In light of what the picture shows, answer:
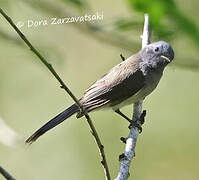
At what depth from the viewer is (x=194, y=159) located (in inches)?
286

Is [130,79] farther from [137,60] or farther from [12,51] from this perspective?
[12,51]

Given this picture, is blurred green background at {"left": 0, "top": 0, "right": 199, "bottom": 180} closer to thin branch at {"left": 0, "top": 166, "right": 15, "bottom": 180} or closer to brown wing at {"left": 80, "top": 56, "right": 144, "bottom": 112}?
brown wing at {"left": 80, "top": 56, "right": 144, "bottom": 112}

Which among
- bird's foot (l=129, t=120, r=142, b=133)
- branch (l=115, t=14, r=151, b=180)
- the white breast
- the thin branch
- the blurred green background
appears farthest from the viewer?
the blurred green background

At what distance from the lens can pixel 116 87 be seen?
216 inches

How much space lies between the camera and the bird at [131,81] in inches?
211

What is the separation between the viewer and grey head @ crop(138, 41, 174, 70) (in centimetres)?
539

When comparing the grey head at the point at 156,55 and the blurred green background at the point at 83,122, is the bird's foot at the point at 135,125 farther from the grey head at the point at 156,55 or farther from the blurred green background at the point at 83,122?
the blurred green background at the point at 83,122

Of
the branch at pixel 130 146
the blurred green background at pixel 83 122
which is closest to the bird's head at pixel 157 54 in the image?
the branch at pixel 130 146

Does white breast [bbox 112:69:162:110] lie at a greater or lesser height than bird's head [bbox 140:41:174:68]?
lesser

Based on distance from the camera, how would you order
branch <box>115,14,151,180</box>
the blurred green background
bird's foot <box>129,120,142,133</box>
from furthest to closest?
the blurred green background, bird's foot <box>129,120,142,133</box>, branch <box>115,14,151,180</box>

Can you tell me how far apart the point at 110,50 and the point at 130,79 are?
2.18 metres

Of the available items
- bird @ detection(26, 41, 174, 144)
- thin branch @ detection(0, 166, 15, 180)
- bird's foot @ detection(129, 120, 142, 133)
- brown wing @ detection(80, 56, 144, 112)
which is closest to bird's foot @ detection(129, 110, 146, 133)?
bird's foot @ detection(129, 120, 142, 133)

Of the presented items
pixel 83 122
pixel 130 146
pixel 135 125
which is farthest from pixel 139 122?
pixel 83 122

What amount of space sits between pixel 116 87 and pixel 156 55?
1.65 ft
